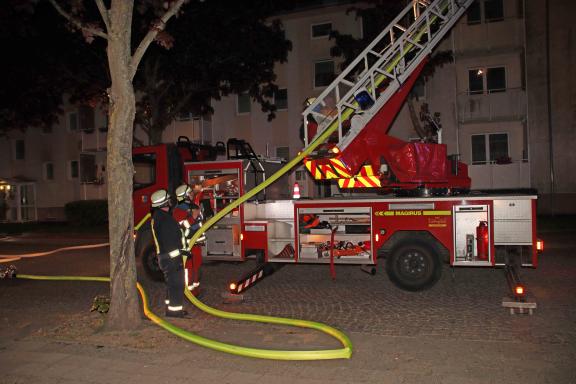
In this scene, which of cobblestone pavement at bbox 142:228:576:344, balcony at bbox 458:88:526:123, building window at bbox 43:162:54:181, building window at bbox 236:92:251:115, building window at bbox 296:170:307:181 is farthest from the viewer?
building window at bbox 43:162:54:181

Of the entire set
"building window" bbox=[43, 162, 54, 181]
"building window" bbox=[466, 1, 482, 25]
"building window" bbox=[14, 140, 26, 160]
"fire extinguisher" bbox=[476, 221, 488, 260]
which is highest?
"building window" bbox=[466, 1, 482, 25]

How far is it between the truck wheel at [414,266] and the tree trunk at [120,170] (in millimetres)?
4015

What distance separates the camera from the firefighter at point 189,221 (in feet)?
26.0

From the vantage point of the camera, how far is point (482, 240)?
24.8ft

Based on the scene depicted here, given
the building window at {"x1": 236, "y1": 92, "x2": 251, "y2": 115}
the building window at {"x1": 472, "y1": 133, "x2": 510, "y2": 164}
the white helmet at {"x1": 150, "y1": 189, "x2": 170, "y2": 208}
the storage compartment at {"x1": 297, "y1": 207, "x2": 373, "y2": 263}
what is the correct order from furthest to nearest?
1. the building window at {"x1": 236, "y1": 92, "x2": 251, "y2": 115}
2. the building window at {"x1": 472, "y1": 133, "x2": 510, "y2": 164}
3. the storage compartment at {"x1": 297, "y1": 207, "x2": 373, "y2": 263}
4. the white helmet at {"x1": 150, "y1": 189, "x2": 170, "y2": 208}

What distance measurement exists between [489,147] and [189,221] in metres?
18.4

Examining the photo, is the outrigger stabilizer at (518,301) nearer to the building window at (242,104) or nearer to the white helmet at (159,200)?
the white helmet at (159,200)

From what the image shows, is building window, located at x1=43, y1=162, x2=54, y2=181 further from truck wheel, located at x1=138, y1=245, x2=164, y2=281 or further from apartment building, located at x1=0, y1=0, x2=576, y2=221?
truck wheel, located at x1=138, y1=245, x2=164, y2=281

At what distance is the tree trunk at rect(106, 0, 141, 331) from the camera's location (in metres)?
6.09

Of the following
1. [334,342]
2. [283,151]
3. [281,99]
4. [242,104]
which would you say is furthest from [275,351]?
[242,104]

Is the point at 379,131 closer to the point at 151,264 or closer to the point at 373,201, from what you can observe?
the point at 373,201

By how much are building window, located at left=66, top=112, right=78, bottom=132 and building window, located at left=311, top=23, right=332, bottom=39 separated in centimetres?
1555

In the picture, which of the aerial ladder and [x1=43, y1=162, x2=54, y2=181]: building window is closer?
the aerial ladder

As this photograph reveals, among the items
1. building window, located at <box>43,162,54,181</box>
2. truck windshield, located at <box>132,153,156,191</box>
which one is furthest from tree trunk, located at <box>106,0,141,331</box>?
building window, located at <box>43,162,54,181</box>
